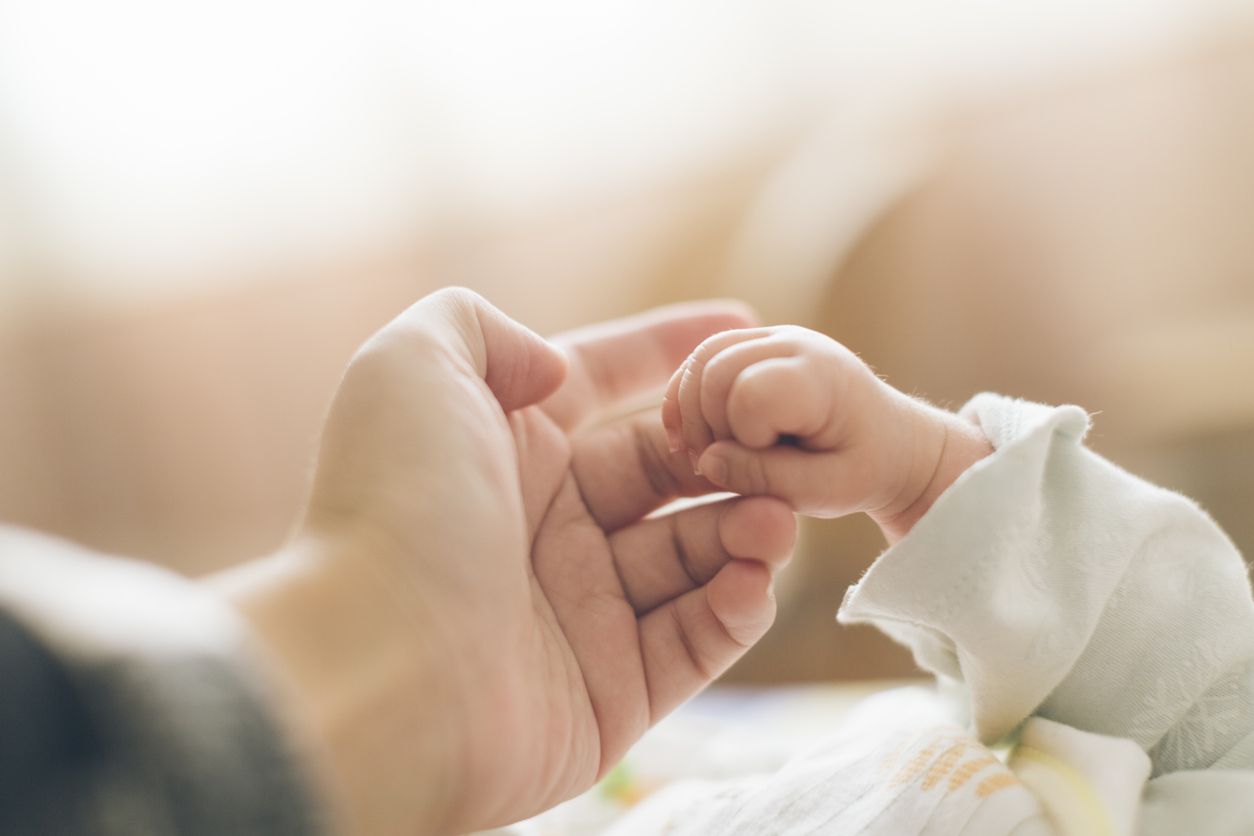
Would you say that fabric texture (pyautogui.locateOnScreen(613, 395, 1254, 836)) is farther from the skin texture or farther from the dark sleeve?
the dark sleeve

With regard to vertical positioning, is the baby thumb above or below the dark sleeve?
below

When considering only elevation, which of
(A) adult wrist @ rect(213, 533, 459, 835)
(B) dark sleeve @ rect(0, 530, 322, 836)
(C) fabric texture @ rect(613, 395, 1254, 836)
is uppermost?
(B) dark sleeve @ rect(0, 530, 322, 836)

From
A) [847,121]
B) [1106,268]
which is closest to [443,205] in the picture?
[847,121]

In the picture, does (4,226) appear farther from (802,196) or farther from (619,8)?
(802,196)

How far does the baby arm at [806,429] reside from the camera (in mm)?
452

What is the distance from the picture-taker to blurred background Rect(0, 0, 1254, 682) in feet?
4.01

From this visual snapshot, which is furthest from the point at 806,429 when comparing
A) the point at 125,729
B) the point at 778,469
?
the point at 125,729

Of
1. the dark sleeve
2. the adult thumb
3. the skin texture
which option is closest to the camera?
the dark sleeve

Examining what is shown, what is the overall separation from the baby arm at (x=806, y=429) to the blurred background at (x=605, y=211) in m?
0.65

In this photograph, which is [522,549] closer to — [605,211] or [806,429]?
[806,429]

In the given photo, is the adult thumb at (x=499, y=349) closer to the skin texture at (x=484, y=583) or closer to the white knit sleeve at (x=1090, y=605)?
the skin texture at (x=484, y=583)

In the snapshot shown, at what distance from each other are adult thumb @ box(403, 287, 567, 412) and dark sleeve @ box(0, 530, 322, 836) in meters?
0.26

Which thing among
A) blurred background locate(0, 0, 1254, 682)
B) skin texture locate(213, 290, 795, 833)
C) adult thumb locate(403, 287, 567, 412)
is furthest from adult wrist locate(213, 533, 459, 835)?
blurred background locate(0, 0, 1254, 682)

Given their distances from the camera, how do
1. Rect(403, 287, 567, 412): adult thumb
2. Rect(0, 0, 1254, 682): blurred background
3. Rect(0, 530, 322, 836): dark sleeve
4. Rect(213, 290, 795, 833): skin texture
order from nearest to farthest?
Rect(0, 530, 322, 836): dark sleeve, Rect(213, 290, 795, 833): skin texture, Rect(403, 287, 567, 412): adult thumb, Rect(0, 0, 1254, 682): blurred background
